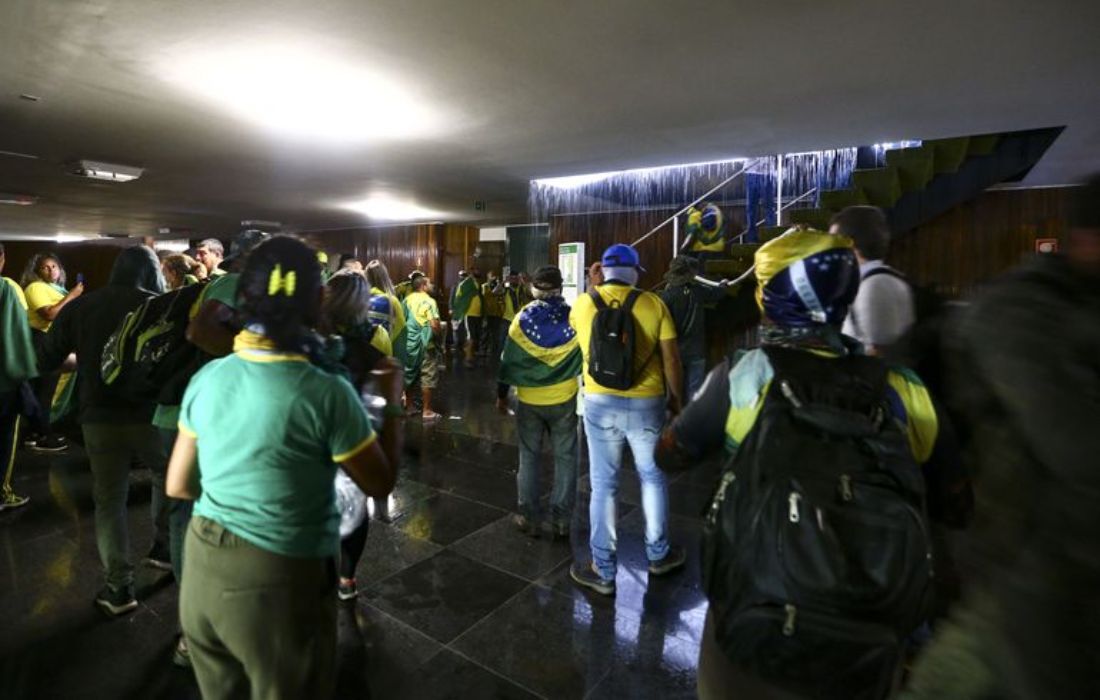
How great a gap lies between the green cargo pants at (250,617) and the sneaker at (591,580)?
1.72m

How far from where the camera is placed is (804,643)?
1.03 metres

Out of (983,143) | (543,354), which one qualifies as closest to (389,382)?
(543,354)

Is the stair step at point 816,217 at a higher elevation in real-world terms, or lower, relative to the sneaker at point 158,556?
higher

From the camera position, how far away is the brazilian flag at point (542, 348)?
3.29 m

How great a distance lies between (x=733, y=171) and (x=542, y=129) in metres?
3.05

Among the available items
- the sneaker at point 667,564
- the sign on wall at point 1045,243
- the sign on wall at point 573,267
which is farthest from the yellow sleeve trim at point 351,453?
the sign on wall at point 1045,243

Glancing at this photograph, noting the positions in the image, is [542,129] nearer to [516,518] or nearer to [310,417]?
[516,518]

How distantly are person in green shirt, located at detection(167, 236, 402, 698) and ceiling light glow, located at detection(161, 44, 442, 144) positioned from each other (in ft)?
9.44

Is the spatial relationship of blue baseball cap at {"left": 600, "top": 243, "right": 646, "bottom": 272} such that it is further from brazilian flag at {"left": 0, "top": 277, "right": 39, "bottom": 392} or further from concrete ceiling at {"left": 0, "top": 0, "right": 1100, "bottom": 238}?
brazilian flag at {"left": 0, "top": 277, "right": 39, "bottom": 392}

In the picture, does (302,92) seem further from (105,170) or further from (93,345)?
(105,170)

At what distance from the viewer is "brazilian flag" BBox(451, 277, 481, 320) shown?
9.09 meters

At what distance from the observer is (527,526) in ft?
11.5

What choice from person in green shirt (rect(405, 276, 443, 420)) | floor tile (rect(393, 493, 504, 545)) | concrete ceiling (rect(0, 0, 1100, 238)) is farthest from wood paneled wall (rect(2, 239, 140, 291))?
floor tile (rect(393, 493, 504, 545))

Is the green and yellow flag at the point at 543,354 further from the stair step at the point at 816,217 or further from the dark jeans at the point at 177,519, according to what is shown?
the stair step at the point at 816,217
